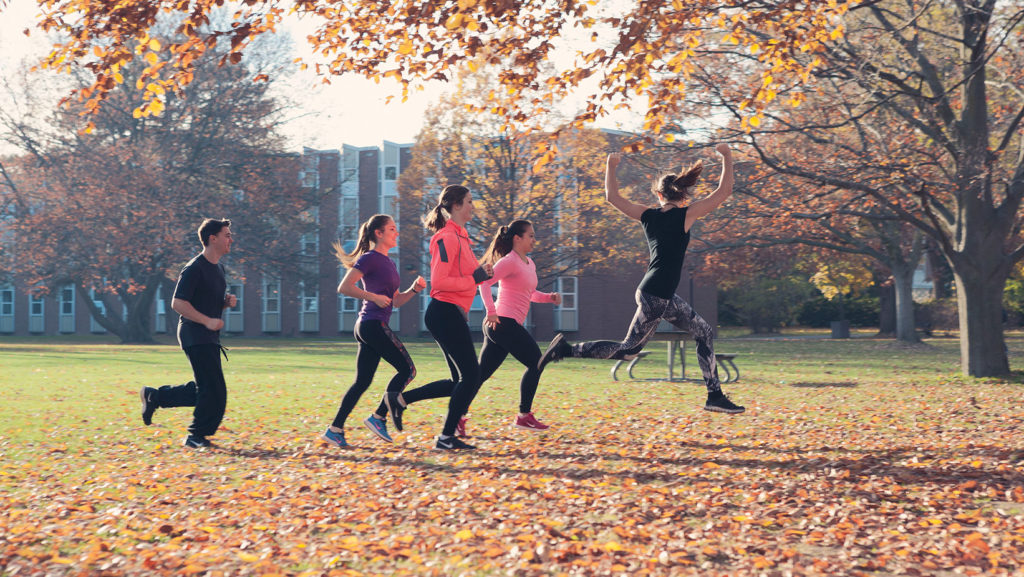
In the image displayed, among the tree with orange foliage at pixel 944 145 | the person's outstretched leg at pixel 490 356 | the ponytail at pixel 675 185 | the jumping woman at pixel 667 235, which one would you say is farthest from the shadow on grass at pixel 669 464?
the tree with orange foliage at pixel 944 145

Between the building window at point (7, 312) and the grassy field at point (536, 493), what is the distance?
194ft

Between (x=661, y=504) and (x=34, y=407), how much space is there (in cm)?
972

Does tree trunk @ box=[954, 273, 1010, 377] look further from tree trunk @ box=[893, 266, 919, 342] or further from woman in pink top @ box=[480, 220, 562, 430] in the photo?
tree trunk @ box=[893, 266, 919, 342]

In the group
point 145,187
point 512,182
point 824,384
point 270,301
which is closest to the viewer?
point 824,384

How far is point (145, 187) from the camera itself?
35312 millimetres

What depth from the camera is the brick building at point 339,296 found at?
46438mm

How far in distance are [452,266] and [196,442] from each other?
287 cm

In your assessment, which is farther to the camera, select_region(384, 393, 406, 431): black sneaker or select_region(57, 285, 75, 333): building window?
select_region(57, 285, 75, 333): building window

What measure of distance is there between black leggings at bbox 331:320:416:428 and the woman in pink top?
0.66 meters

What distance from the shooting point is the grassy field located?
4.41 metres

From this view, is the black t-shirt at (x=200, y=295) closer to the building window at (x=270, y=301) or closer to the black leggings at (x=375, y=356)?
the black leggings at (x=375, y=356)

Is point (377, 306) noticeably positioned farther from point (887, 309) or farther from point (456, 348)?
point (887, 309)

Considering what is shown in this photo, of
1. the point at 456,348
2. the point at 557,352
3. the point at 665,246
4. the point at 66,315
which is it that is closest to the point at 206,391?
the point at 456,348

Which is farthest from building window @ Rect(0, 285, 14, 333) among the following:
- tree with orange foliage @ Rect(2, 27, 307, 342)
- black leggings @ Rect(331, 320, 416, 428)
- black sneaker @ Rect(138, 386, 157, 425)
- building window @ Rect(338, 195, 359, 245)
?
black leggings @ Rect(331, 320, 416, 428)
